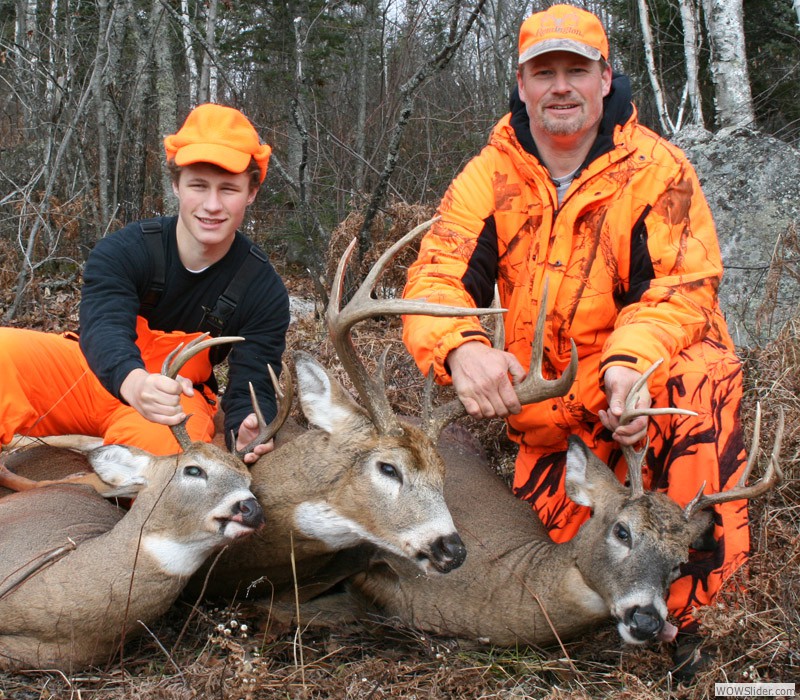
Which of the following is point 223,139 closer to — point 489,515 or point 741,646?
point 489,515

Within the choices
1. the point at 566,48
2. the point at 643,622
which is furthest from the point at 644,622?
the point at 566,48

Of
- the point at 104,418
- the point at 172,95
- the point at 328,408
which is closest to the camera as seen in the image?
the point at 328,408

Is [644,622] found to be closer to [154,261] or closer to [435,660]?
[435,660]

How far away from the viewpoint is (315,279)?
6410 millimetres

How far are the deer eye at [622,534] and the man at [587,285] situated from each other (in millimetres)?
303

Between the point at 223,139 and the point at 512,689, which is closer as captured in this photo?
the point at 512,689

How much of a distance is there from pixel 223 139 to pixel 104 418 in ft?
4.38

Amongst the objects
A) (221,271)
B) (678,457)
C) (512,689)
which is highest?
(221,271)

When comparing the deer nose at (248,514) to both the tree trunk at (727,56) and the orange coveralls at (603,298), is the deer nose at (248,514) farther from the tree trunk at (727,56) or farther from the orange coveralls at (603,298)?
the tree trunk at (727,56)

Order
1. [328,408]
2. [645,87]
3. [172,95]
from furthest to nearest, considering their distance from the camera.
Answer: [645,87], [172,95], [328,408]

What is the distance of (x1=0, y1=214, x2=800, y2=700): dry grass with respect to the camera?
285cm

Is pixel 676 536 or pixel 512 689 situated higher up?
pixel 676 536

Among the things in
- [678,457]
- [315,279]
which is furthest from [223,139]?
[315,279]

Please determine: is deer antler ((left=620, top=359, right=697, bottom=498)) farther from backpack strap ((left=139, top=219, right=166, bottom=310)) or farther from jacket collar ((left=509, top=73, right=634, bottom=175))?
backpack strap ((left=139, top=219, right=166, bottom=310))
